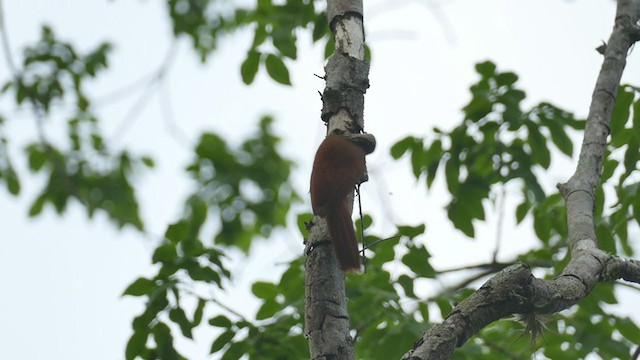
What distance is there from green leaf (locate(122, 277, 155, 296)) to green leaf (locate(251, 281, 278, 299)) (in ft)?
1.79

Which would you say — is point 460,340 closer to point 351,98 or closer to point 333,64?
point 351,98

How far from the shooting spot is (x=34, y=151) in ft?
31.4

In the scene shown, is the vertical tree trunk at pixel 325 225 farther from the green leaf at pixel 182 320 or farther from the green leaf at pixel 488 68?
the green leaf at pixel 488 68

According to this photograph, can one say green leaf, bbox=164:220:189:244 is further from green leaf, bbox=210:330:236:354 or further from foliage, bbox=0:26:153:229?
foliage, bbox=0:26:153:229

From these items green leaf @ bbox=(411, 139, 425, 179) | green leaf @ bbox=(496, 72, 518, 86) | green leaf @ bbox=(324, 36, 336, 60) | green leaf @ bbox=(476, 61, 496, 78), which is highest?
green leaf @ bbox=(324, 36, 336, 60)

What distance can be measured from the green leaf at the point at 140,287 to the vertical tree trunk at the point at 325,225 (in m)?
1.58

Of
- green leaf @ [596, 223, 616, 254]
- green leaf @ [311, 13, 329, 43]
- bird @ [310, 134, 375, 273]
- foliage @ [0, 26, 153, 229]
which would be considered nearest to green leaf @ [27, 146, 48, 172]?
foliage @ [0, 26, 153, 229]

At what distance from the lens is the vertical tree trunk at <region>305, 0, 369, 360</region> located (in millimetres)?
1941

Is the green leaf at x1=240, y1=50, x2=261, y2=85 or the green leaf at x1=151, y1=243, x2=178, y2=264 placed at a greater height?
the green leaf at x1=240, y1=50, x2=261, y2=85

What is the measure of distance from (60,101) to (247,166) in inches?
88.6

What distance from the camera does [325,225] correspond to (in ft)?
7.57

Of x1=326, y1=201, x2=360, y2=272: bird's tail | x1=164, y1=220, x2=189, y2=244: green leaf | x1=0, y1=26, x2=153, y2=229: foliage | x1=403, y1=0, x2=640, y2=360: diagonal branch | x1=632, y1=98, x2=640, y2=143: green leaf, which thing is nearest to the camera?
x1=403, y1=0, x2=640, y2=360: diagonal branch

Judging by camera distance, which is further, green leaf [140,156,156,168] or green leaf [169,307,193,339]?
green leaf [140,156,156,168]

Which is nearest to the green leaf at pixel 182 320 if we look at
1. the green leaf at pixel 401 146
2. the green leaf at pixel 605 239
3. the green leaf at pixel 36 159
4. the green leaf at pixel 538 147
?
→ the green leaf at pixel 401 146
